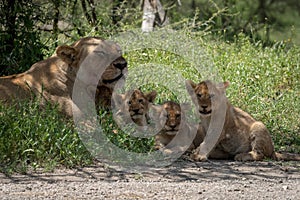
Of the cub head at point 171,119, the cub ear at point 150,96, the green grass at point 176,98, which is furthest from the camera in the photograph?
the cub ear at point 150,96

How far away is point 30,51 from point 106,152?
2.67m

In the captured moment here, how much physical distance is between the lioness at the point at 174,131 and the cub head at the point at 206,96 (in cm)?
18

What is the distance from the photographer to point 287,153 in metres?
7.69

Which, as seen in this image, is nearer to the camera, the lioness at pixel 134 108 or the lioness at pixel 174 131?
the lioness at pixel 174 131

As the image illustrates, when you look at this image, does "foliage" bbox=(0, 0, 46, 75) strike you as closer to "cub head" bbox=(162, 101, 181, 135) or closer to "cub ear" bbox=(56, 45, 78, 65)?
"cub ear" bbox=(56, 45, 78, 65)

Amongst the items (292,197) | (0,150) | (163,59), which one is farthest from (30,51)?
(292,197)

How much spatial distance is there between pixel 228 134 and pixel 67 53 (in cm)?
179

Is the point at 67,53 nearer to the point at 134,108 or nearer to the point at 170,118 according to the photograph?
the point at 134,108

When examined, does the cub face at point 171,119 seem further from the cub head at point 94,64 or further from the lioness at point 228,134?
the cub head at point 94,64

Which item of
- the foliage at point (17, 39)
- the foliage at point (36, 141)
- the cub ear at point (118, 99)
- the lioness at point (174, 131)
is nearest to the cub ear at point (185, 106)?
the lioness at point (174, 131)

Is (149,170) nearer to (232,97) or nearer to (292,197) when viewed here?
(292,197)

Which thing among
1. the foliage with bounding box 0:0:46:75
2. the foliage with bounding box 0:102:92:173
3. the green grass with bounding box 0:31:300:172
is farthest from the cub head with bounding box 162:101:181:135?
the foliage with bounding box 0:0:46:75

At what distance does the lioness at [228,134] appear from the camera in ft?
23.9

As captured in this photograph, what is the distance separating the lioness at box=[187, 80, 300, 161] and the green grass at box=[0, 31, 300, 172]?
0.57 meters
